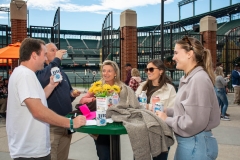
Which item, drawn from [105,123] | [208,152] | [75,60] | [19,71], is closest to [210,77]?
[208,152]

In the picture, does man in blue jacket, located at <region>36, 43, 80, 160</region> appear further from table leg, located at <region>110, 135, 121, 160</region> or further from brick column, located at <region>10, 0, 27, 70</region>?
brick column, located at <region>10, 0, 27, 70</region>

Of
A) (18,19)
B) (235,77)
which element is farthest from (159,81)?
(18,19)

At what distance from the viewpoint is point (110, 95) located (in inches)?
118

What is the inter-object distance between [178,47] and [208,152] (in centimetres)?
92

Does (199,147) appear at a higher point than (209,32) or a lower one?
lower

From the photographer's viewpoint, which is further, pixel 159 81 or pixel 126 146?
pixel 126 146

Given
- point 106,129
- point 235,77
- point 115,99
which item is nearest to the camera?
point 106,129

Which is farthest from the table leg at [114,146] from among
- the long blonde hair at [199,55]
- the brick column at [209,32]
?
the brick column at [209,32]

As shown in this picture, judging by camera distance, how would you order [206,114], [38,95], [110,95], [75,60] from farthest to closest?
[75,60] < [110,95] < [38,95] < [206,114]

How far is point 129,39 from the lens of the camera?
568 inches

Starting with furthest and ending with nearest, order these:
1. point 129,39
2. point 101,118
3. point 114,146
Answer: point 129,39
point 114,146
point 101,118

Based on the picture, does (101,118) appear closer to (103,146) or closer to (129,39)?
(103,146)

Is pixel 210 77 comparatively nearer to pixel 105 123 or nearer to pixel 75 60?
pixel 105 123

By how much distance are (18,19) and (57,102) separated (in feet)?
29.3
